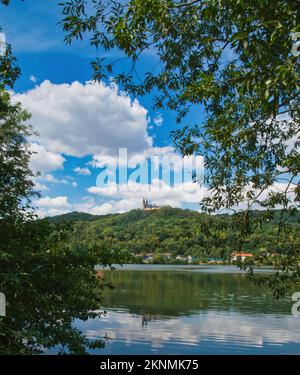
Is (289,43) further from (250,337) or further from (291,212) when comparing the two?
(250,337)

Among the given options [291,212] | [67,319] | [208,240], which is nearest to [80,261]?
[67,319]

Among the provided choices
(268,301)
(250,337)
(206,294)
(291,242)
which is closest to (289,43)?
(291,242)

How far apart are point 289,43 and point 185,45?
3220 millimetres

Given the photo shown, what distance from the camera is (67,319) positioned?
8109 mm

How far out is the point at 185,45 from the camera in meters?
7.56

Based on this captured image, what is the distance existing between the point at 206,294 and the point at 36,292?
40.4 metres

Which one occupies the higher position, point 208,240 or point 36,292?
point 208,240

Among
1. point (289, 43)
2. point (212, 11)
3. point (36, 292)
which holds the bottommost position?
point (36, 292)

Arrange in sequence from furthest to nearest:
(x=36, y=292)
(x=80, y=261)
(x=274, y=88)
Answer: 1. (x=80, y=261)
2. (x=36, y=292)
3. (x=274, y=88)

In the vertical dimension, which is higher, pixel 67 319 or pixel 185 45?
pixel 185 45

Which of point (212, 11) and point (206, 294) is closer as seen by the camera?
point (212, 11)
